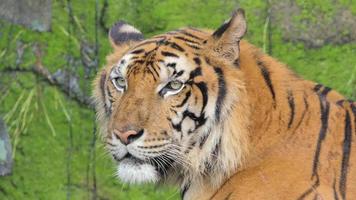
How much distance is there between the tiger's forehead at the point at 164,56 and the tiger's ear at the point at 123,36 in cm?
17

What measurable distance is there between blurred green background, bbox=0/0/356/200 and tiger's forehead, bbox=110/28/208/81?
2.10 metres

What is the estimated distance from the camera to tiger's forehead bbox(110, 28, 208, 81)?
4.00 metres

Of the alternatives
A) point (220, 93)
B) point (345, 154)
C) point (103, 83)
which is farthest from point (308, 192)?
point (103, 83)

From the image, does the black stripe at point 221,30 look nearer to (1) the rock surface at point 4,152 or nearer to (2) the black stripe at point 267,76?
(2) the black stripe at point 267,76

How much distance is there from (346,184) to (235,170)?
1.43 ft

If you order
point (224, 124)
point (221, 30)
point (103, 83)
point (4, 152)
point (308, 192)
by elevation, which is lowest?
point (4, 152)

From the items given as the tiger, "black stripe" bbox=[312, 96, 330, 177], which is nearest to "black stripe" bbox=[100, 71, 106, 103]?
the tiger

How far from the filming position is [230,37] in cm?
400

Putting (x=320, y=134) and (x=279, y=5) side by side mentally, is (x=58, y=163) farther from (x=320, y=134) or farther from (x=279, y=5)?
(x=320, y=134)

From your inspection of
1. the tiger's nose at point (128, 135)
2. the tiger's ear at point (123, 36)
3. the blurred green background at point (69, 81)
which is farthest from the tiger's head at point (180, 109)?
the blurred green background at point (69, 81)

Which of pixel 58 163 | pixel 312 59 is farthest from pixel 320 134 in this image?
pixel 58 163

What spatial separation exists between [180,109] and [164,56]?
22 cm

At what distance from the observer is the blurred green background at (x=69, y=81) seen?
20.7 ft

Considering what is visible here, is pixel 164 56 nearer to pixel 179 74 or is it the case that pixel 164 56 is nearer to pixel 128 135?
pixel 179 74
